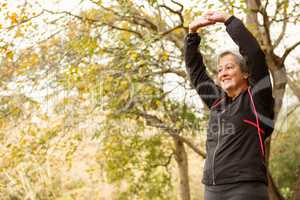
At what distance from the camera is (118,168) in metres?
7.34

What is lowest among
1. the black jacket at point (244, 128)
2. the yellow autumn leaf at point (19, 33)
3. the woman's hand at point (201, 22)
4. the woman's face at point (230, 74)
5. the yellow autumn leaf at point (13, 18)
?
the black jacket at point (244, 128)

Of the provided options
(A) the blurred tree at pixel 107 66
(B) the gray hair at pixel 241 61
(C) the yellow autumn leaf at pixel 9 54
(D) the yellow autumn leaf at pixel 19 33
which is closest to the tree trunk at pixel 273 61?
(A) the blurred tree at pixel 107 66

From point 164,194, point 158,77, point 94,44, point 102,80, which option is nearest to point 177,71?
point 158,77

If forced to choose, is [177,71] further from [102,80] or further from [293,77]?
[293,77]

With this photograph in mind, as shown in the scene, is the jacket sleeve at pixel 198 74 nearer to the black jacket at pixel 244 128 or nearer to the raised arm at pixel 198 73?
the raised arm at pixel 198 73

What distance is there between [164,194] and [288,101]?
299cm

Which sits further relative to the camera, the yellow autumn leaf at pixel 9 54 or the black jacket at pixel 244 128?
the yellow autumn leaf at pixel 9 54

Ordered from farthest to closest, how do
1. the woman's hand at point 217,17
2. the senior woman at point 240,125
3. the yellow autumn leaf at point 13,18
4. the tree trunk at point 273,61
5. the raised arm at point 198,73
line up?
the tree trunk at point 273,61 < the yellow autumn leaf at point 13,18 < the raised arm at point 198,73 < the woman's hand at point 217,17 < the senior woman at point 240,125

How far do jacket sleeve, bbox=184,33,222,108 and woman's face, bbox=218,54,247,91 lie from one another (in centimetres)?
19

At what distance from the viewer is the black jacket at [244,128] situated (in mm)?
2232

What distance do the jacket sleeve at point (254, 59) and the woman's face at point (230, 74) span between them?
0.11 meters

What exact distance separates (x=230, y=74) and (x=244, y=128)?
309 millimetres

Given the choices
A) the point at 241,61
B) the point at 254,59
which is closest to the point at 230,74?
the point at 241,61

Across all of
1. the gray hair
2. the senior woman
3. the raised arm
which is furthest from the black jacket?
the raised arm
